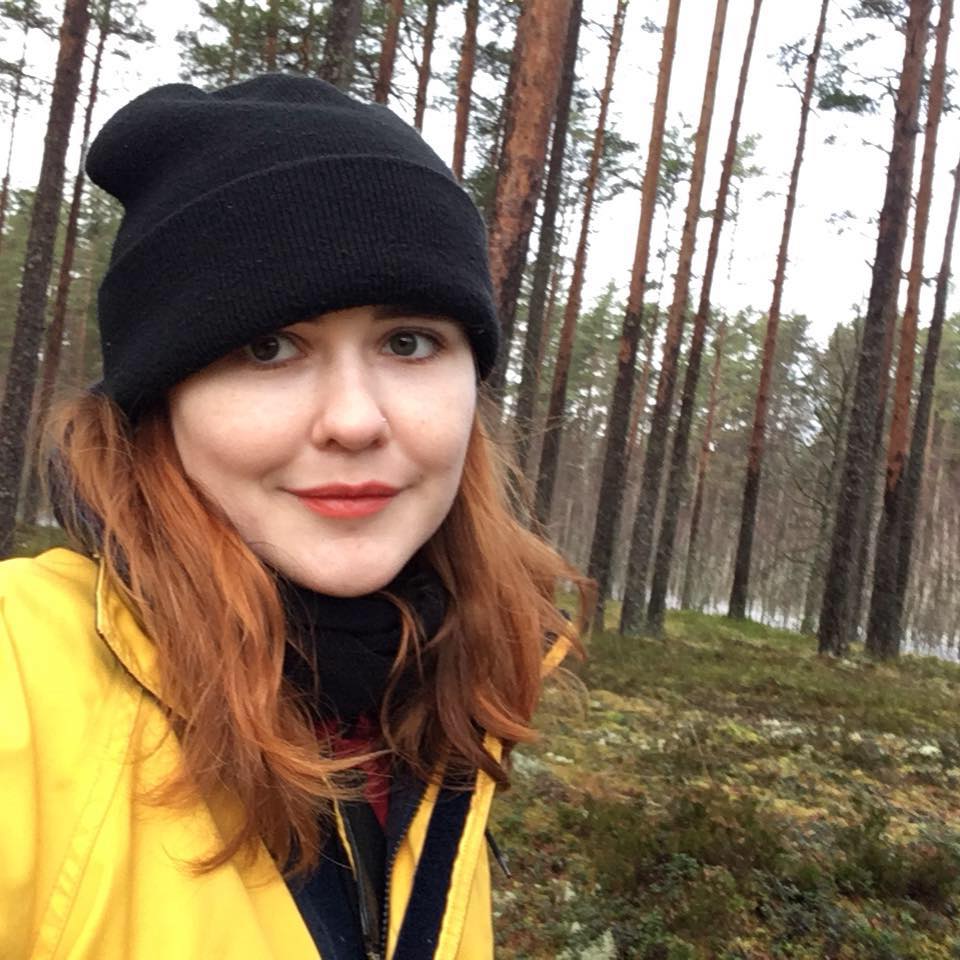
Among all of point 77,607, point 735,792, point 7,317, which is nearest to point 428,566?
point 77,607

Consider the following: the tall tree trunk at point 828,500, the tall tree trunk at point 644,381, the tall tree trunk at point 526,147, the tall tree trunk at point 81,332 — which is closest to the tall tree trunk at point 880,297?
the tall tree trunk at point 828,500

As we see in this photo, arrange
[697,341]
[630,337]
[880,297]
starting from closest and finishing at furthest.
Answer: [880,297] < [630,337] < [697,341]

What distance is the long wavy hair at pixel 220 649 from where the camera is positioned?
44.3 inches

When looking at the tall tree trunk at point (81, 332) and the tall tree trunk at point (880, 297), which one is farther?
the tall tree trunk at point (81, 332)

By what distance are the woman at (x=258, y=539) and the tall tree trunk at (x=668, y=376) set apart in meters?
13.2

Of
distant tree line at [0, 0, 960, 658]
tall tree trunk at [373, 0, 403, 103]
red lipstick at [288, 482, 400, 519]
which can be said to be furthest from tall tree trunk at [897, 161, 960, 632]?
red lipstick at [288, 482, 400, 519]

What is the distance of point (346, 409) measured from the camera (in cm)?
119

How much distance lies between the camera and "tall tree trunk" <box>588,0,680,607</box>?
1376 cm

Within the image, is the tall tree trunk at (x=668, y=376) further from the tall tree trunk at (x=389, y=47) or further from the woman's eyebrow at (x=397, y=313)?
the woman's eyebrow at (x=397, y=313)

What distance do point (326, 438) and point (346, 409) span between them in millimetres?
52

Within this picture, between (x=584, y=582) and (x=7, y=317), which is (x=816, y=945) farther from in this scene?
(x=7, y=317)

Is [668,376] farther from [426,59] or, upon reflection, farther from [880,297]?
[426,59]

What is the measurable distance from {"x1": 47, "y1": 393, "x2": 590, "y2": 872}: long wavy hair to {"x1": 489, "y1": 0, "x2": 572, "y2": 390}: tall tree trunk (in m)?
5.08

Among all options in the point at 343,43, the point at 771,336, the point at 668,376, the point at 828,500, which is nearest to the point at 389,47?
the point at 343,43
